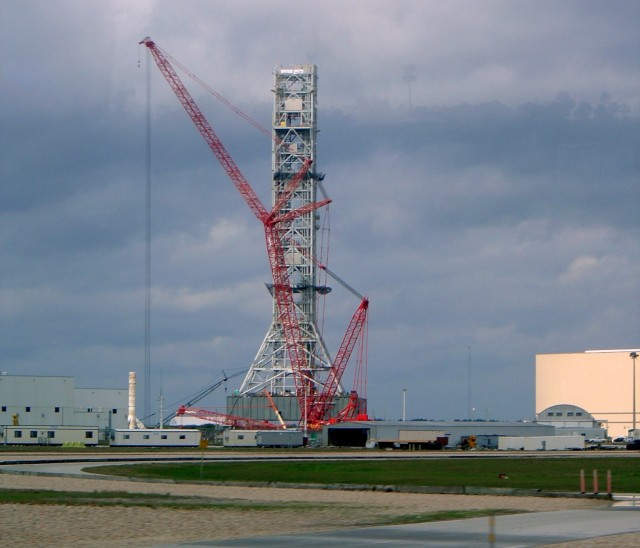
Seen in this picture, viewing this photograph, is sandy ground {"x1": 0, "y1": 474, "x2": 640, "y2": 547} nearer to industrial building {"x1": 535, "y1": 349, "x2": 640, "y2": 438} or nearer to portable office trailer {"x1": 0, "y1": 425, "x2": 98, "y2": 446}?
portable office trailer {"x1": 0, "y1": 425, "x2": 98, "y2": 446}

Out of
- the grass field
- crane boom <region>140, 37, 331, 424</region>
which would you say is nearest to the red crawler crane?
crane boom <region>140, 37, 331, 424</region>

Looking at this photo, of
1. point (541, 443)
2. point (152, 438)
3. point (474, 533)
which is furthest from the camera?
point (152, 438)

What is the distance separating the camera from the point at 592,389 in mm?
189250

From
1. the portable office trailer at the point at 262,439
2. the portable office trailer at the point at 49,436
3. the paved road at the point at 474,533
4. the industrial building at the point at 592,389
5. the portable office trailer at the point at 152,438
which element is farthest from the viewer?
the industrial building at the point at 592,389

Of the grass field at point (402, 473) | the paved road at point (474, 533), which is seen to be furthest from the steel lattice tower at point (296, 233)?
the paved road at point (474, 533)

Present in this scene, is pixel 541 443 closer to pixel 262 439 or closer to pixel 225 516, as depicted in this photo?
pixel 262 439

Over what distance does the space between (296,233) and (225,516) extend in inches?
5973

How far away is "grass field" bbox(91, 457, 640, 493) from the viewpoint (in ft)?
172

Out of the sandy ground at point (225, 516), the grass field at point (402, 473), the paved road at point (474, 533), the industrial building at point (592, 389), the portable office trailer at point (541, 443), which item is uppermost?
the industrial building at point (592, 389)

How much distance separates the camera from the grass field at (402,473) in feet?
172

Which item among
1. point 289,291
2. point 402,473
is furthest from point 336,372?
point 402,473

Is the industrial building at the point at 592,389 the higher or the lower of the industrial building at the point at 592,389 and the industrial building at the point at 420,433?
the higher

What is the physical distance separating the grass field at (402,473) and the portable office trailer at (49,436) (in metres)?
66.0

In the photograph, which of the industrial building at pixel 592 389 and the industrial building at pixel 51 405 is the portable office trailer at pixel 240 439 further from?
the industrial building at pixel 592 389
